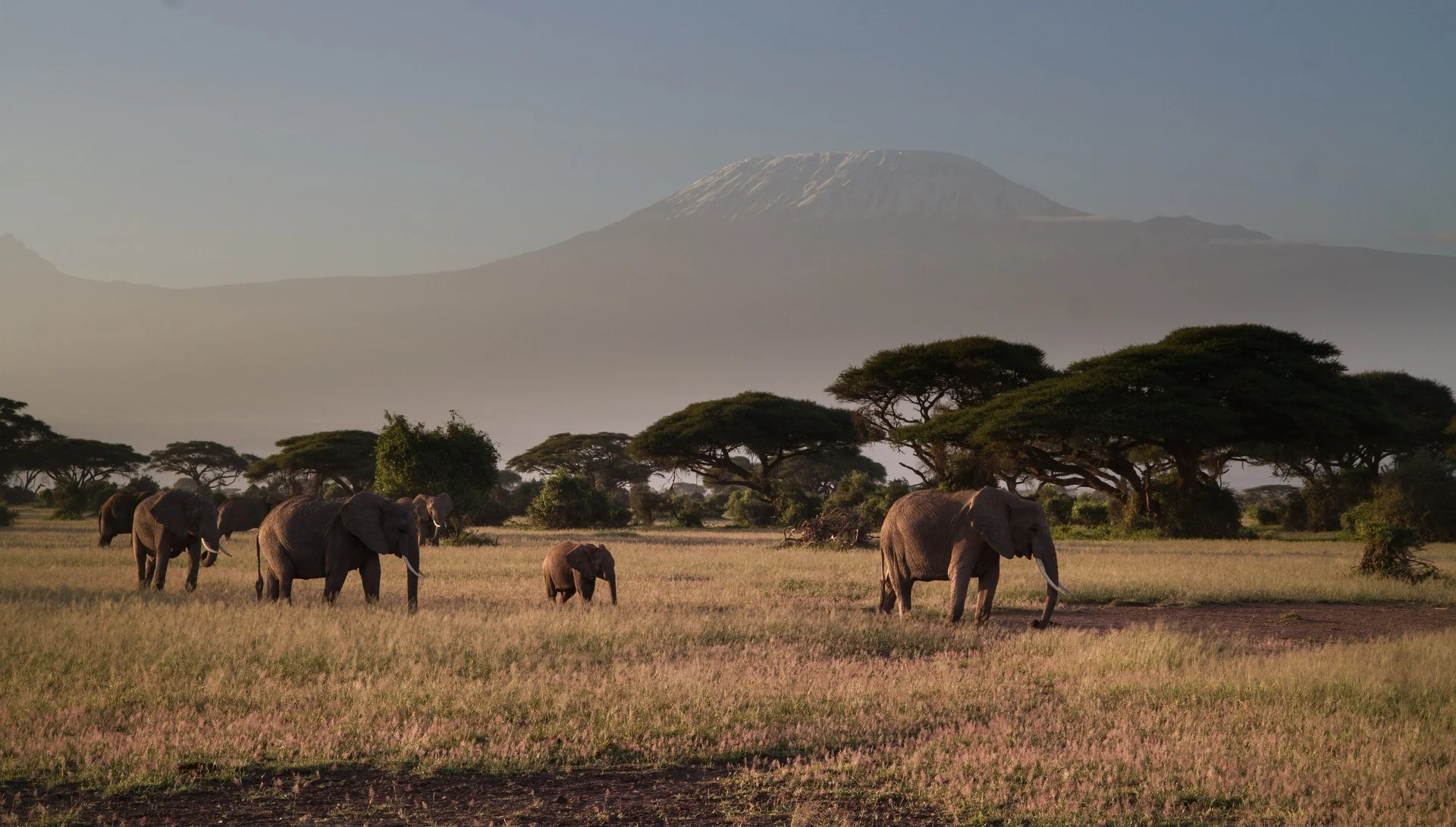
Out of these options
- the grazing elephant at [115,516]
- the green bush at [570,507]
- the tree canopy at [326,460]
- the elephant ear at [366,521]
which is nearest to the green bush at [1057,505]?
the green bush at [570,507]

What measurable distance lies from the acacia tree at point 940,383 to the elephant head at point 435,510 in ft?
92.3

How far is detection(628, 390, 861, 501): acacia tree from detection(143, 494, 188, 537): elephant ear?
43885 millimetres

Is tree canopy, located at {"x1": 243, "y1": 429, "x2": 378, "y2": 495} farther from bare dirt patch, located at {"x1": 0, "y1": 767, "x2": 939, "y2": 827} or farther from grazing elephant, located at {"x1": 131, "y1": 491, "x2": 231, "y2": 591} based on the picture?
bare dirt patch, located at {"x1": 0, "y1": 767, "x2": 939, "y2": 827}

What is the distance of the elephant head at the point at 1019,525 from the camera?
1496cm

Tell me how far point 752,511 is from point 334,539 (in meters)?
51.9

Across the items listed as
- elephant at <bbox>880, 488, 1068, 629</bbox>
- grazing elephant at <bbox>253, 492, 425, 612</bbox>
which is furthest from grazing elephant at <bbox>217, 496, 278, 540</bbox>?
elephant at <bbox>880, 488, 1068, 629</bbox>

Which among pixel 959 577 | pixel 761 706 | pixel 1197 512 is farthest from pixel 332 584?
pixel 1197 512

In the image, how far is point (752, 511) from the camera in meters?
66.8

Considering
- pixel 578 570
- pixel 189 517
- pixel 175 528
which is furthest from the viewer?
pixel 189 517

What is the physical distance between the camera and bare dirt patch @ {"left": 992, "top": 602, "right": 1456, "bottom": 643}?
1614 cm

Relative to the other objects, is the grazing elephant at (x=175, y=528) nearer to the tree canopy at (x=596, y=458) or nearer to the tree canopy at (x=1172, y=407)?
the tree canopy at (x=1172, y=407)

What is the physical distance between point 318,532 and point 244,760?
823 centimetres

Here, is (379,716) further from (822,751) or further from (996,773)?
(996,773)

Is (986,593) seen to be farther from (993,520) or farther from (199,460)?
(199,460)
